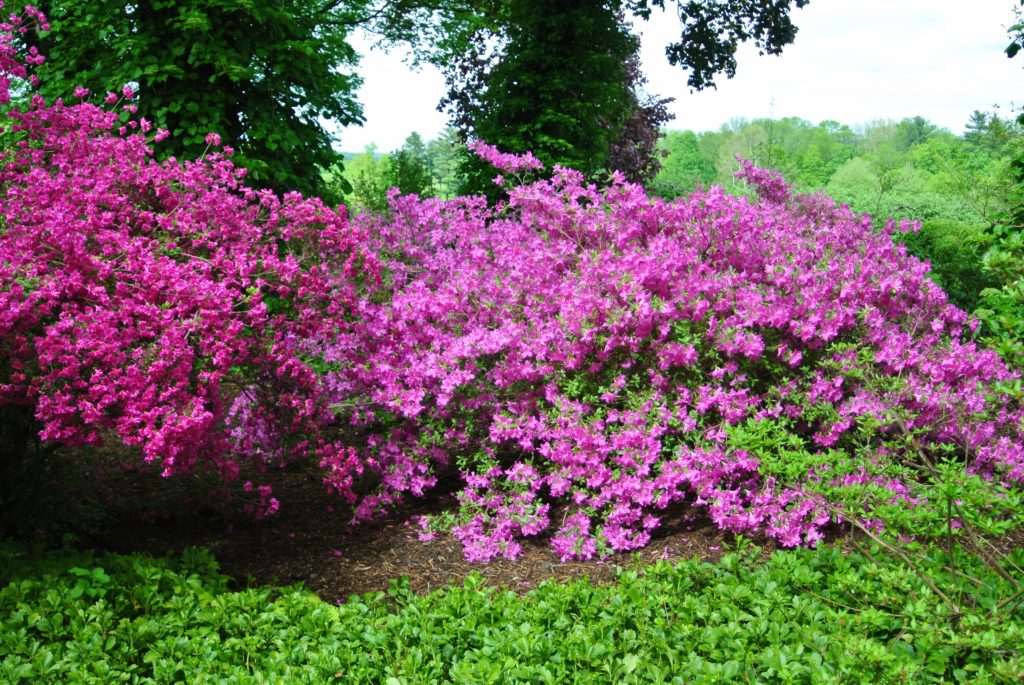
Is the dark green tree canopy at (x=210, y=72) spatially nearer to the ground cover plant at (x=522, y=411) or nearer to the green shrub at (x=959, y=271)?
the ground cover plant at (x=522, y=411)

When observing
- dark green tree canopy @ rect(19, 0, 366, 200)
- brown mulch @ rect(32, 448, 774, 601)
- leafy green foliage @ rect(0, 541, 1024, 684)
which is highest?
dark green tree canopy @ rect(19, 0, 366, 200)

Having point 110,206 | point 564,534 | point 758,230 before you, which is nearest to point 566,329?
point 564,534

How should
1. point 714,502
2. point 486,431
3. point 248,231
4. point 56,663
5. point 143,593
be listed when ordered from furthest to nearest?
point 486,431 < point 248,231 < point 714,502 < point 143,593 < point 56,663

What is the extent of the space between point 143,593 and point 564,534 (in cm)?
231

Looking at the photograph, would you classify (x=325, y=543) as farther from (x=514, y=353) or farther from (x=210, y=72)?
(x=210, y=72)

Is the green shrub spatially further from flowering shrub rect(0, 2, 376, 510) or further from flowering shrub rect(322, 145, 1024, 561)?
flowering shrub rect(0, 2, 376, 510)

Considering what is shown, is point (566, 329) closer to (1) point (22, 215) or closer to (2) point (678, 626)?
(2) point (678, 626)

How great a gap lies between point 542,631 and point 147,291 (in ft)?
8.59

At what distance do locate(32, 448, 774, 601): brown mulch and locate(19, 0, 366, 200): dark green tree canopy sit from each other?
2.91 metres

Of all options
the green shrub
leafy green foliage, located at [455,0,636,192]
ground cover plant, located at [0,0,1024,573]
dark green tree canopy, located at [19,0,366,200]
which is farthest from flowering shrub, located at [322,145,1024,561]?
leafy green foliage, located at [455,0,636,192]

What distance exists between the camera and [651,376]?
5.36 meters

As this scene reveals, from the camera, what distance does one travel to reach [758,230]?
20.2 feet

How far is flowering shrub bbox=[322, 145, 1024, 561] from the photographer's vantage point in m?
4.98

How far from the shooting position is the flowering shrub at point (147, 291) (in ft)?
13.5
